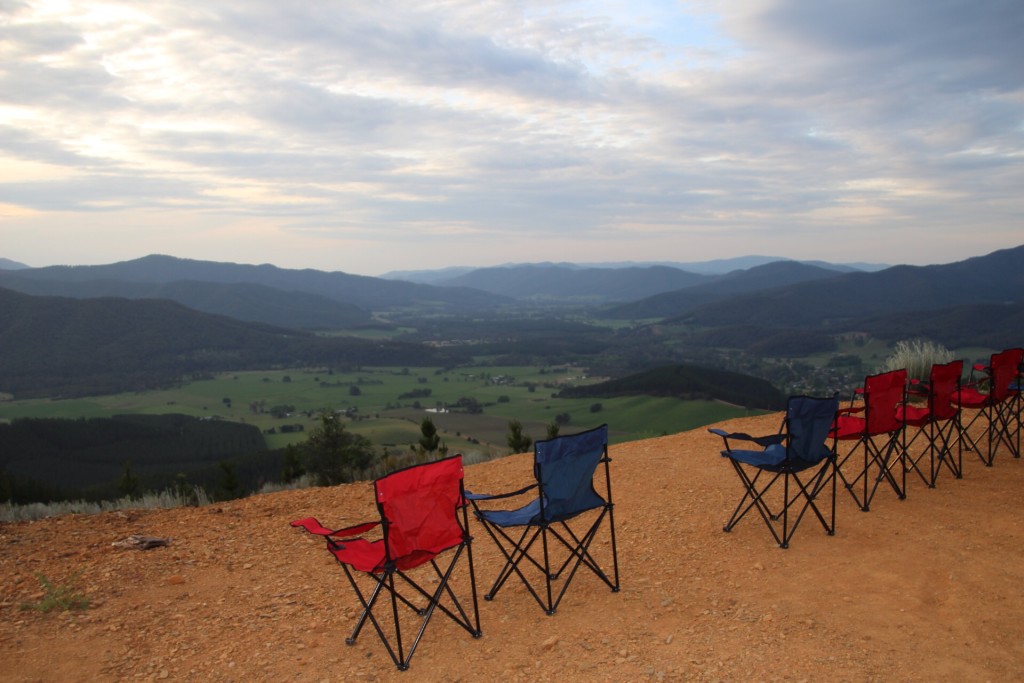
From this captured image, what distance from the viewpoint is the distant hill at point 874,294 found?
105 m

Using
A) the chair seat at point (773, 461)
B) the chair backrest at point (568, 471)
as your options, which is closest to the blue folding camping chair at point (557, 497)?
the chair backrest at point (568, 471)

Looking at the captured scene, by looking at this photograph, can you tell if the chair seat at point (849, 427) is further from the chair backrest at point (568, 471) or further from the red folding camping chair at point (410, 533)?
the red folding camping chair at point (410, 533)

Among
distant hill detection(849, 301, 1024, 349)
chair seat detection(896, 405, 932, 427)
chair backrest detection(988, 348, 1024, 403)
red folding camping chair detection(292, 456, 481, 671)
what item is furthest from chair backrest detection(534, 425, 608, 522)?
distant hill detection(849, 301, 1024, 349)

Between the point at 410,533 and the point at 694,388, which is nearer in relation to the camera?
the point at 410,533

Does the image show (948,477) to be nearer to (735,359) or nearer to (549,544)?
(549,544)

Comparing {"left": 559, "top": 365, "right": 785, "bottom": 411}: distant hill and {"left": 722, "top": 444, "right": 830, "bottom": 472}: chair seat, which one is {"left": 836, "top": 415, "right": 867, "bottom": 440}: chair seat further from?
{"left": 559, "top": 365, "right": 785, "bottom": 411}: distant hill

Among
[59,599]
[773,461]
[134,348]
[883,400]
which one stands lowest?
[134,348]

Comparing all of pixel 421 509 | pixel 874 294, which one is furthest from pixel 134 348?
pixel 874 294

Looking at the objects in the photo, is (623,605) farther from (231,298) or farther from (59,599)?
(231,298)

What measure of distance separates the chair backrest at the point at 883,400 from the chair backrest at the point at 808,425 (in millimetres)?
540

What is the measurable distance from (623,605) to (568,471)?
1.07 meters

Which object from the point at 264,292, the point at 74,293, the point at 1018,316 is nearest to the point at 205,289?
the point at 264,292

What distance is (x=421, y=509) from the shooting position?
13.5ft

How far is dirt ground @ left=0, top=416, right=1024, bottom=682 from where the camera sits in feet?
12.6
